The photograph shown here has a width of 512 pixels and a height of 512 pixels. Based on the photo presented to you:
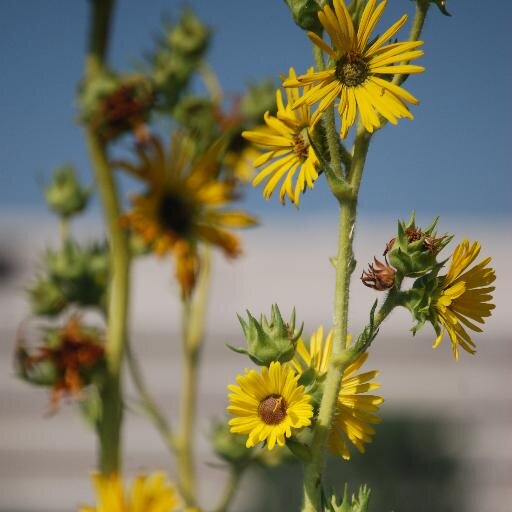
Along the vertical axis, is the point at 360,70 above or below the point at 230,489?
above

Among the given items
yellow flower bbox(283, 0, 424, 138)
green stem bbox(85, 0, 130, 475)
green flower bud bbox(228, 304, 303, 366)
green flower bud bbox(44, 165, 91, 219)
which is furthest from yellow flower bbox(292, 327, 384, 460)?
green flower bud bbox(44, 165, 91, 219)

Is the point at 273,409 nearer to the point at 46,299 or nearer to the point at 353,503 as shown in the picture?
the point at 353,503

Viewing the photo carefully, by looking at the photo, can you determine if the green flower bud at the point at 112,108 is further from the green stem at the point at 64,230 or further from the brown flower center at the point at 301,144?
the brown flower center at the point at 301,144

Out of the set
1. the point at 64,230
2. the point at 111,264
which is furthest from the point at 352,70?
the point at 64,230

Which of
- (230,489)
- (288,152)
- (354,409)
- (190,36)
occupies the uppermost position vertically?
(190,36)

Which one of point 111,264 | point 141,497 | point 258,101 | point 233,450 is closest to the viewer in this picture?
point 141,497

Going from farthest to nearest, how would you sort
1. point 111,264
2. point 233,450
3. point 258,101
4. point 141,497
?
point 258,101
point 233,450
point 111,264
point 141,497
